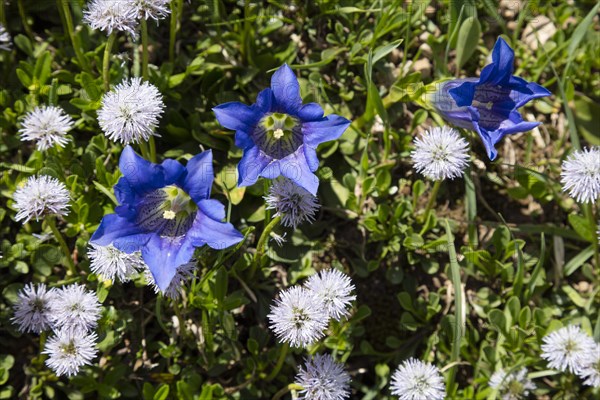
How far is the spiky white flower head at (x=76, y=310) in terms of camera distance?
2992 millimetres

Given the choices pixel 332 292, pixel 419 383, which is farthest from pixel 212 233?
pixel 419 383

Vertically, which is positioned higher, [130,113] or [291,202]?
[130,113]

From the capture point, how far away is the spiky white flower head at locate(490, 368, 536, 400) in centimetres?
345

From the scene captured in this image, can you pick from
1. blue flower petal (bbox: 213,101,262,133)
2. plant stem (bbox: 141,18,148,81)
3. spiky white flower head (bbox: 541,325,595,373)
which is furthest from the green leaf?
plant stem (bbox: 141,18,148,81)

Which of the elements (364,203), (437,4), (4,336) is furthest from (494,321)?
(4,336)

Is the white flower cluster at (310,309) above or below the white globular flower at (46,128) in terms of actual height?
below

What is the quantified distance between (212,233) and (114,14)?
40.3 inches

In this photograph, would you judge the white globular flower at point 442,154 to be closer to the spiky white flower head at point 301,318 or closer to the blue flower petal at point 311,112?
the blue flower petal at point 311,112


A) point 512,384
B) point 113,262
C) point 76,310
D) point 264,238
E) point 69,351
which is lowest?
point 512,384

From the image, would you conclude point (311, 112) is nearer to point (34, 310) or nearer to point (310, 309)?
point (310, 309)

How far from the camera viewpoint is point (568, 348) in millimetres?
3330

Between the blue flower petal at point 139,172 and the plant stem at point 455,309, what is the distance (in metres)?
1.36

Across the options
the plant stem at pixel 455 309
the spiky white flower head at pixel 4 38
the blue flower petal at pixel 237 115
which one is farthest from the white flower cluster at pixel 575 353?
the spiky white flower head at pixel 4 38

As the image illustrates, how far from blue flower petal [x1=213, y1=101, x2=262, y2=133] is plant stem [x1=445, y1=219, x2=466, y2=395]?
3.52 feet
